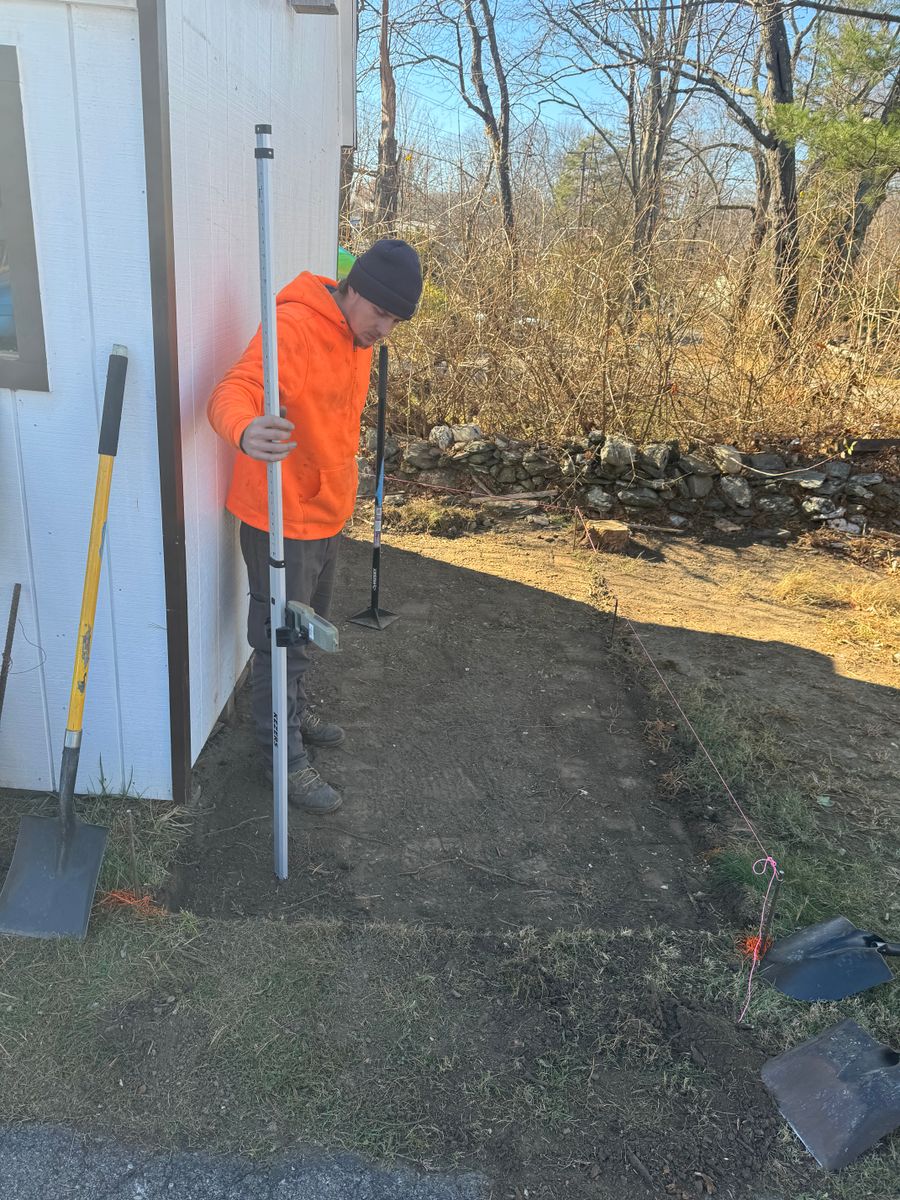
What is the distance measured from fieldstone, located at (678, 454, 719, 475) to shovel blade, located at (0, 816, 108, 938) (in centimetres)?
586

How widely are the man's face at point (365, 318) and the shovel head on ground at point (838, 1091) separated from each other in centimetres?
250

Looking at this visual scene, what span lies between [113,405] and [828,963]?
2.68 meters

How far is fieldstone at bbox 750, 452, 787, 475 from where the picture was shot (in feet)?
23.7

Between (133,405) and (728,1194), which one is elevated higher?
(133,405)

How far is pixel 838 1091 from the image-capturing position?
7.08 feet

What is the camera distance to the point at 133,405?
254 centimetres

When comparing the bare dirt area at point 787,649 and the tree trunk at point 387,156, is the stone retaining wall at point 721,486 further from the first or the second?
the tree trunk at point 387,156

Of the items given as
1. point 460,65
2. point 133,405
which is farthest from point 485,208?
point 460,65

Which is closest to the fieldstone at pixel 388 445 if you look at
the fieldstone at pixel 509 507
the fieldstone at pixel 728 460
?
the fieldstone at pixel 509 507

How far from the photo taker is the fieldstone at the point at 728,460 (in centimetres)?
716

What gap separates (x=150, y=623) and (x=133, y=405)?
726mm

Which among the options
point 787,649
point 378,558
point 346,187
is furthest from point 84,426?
point 346,187

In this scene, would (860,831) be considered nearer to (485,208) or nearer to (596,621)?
(596,621)

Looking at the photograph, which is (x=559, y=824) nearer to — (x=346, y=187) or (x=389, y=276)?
(x=389, y=276)
